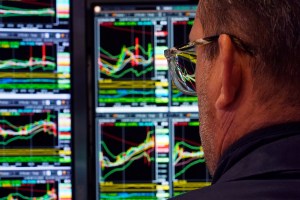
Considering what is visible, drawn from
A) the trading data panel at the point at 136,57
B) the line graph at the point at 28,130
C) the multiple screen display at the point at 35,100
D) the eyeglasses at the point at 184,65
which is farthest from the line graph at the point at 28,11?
the eyeglasses at the point at 184,65

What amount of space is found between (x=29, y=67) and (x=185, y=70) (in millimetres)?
583

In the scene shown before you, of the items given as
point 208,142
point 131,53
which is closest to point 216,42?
point 208,142

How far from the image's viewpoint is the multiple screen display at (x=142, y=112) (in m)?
1.47

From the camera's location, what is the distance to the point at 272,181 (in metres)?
0.67

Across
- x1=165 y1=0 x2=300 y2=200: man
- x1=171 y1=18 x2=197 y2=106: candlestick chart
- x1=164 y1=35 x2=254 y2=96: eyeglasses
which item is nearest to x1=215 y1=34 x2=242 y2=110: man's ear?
x1=165 y1=0 x2=300 y2=200: man

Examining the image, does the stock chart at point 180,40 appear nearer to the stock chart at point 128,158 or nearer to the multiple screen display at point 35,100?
the stock chart at point 128,158

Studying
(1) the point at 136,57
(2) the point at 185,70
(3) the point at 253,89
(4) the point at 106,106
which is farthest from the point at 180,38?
(3) the point at 253,89

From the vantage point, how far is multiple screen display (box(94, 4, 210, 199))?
1474 mm

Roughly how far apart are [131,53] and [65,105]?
210mm

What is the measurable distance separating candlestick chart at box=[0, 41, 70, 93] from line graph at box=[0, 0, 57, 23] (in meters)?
0.06

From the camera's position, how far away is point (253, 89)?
77 centimetres

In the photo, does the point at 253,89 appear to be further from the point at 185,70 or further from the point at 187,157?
the point at 187,157

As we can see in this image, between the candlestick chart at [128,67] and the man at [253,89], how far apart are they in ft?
2.08

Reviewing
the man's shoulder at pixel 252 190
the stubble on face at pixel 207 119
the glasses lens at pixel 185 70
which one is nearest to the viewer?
the man's shoulder at pixel 252 190
